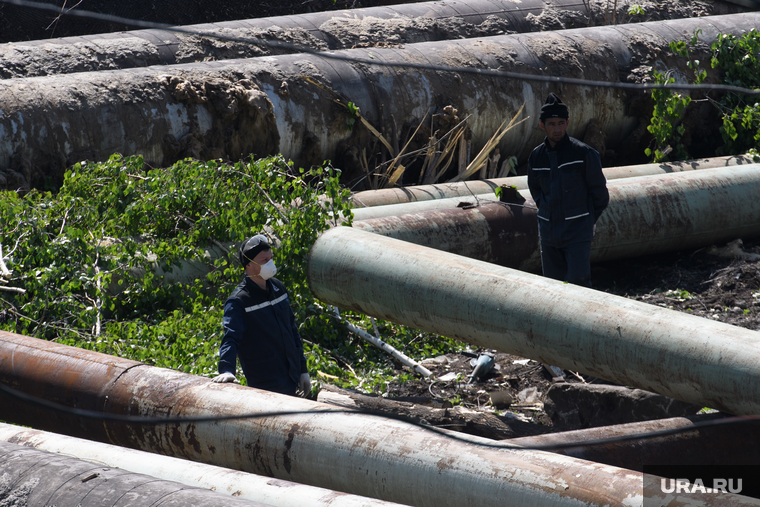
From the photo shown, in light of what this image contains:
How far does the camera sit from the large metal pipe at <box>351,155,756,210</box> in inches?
268

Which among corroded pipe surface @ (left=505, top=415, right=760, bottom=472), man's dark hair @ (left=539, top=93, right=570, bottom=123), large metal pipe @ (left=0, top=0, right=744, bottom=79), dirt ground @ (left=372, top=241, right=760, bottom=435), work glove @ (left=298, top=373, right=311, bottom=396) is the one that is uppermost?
large metal pipe @ (left=0, top=0, right=744, bottom=79)

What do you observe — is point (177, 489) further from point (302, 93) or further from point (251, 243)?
point (302, 93)

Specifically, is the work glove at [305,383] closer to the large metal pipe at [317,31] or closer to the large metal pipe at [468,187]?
the large metal pipe at [468,187]

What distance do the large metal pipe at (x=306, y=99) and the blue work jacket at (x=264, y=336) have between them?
3.60 metres

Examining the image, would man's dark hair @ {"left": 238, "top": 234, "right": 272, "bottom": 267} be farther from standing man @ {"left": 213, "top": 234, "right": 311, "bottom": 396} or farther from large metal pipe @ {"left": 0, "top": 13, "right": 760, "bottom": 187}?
large metal pipe @ {"left": 0, "top": 13, "right": 760, "bottom": 187}

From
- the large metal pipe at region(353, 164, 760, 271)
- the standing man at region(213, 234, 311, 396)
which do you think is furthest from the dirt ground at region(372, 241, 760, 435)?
the standing man at region(213, 234, 311, 396)

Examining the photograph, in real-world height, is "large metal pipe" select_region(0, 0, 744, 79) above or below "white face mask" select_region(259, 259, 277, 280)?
above

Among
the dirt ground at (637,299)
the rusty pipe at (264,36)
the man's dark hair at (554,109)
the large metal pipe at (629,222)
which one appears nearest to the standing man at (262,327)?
the dirt ground at (637,299)

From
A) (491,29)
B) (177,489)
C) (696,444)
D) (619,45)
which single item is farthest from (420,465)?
(491,29)

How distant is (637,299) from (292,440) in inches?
158

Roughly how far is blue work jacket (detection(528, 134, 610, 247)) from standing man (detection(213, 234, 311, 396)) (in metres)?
2.13

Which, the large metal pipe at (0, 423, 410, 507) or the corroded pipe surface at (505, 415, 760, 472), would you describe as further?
the corroded pipe surface at (505, 415, 760, 472)

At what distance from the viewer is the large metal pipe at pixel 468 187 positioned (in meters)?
6.80

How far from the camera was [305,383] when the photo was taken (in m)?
4.00
